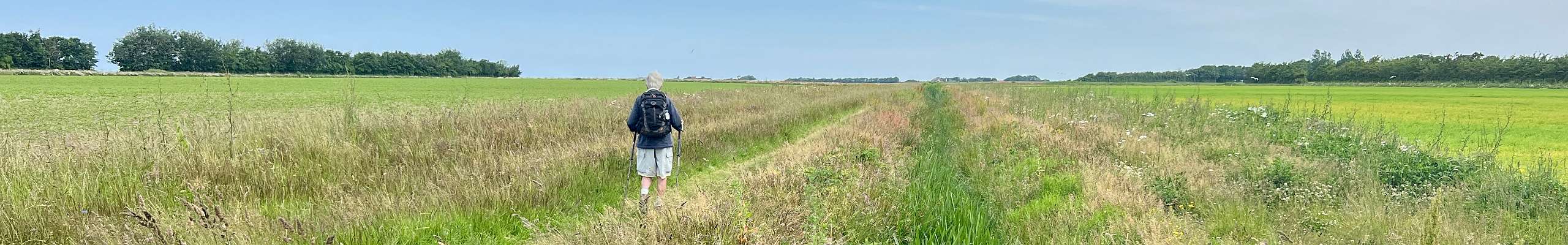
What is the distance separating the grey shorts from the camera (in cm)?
471

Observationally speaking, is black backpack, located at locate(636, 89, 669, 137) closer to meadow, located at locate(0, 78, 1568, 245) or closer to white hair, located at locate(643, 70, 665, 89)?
white hair, located at locate(643, 70, 665, 89)

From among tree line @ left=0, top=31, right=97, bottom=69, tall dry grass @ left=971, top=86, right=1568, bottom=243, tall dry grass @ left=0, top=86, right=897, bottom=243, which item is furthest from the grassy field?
tree line @ left=0, top=31, right=97, bottom=69

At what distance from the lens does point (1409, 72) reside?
67562mm

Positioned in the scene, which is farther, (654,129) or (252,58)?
(252,58)

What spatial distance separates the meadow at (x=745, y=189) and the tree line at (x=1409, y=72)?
6773 cm

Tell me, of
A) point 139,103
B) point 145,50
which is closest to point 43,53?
point 145,50

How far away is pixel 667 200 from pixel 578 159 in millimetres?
2458

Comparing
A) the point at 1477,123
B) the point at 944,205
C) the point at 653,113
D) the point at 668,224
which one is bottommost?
the point at 944,205

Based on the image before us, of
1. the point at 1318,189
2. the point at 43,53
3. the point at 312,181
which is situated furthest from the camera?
the point at 43,53

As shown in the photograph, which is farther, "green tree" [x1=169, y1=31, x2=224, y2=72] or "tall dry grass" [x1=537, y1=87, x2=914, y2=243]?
"green tree" [x1=169, y1=31, x2=224, y2=72]

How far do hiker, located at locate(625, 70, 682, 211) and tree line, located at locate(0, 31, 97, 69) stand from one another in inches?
3299

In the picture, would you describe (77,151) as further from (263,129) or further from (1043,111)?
(1043,111)

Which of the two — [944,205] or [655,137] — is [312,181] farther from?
[944,205]

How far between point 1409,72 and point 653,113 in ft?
317
